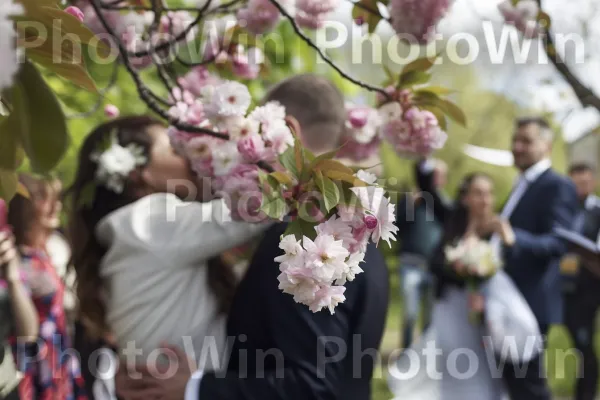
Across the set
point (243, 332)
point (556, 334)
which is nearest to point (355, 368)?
point (243, 332)

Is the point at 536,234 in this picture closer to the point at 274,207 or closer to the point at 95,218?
the point at 95,218

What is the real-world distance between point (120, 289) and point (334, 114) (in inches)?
33.0

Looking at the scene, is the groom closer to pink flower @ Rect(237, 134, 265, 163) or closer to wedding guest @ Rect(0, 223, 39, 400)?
pink flower @ Rect(237, 134, 265, 163)

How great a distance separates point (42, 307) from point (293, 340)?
1.89 m

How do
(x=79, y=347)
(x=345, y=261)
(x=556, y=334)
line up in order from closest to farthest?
(x=345, y=261) < (x=79, y=347) < (x=556, y=334)

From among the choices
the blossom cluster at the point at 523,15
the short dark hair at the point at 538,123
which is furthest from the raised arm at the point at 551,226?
the blossom cluster at the point at 523,15

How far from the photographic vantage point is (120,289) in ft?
8.22

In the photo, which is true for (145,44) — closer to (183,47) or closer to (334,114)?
(183,47)

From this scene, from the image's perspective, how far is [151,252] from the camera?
241 centimetres

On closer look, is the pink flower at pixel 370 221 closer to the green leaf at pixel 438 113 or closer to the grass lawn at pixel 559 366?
the green leaf at pixel 438 113

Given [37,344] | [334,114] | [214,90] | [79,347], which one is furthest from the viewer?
[37,344]

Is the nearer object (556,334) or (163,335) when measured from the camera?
(163,335)

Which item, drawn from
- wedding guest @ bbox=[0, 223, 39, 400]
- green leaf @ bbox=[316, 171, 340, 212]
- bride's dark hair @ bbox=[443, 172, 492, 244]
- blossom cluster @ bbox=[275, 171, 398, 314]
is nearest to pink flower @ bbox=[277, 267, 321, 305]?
blossom cluster @ bbox=[275, 171, 398, 314]

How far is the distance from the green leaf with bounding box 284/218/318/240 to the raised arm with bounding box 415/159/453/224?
5458 millimetres
